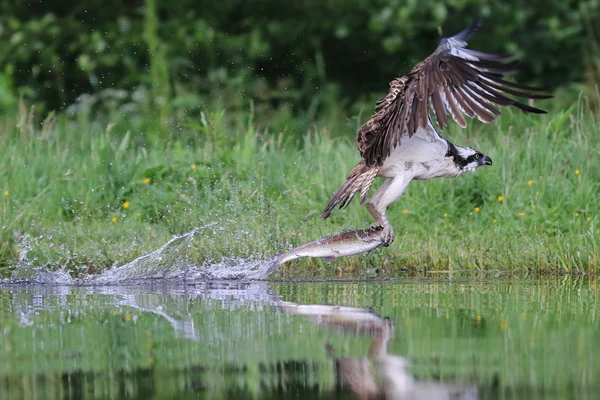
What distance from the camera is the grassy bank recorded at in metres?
8.86

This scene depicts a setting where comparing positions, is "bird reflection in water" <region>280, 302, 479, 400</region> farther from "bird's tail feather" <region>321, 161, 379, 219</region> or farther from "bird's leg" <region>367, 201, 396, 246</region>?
"bird's tail feather" <region>321, 161, 379, 219</region>

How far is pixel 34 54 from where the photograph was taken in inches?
767

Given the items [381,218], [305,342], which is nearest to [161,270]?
[381,218]

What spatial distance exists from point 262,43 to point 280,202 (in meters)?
9.56

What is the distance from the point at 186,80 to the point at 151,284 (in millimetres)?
11324

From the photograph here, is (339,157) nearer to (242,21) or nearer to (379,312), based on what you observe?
(379,312)

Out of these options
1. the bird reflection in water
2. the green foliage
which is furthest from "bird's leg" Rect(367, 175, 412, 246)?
the green foliage

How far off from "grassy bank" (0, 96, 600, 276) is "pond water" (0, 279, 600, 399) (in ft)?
2.76

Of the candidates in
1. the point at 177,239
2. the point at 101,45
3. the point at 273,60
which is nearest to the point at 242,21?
the point at 273,60

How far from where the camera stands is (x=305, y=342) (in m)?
5.80

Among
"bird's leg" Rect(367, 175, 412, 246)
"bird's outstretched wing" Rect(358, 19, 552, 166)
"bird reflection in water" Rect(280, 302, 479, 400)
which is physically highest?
"bird's outstretched wing" Rect(358, 19, 552, 166)

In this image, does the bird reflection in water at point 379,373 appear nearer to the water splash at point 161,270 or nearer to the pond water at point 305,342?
the pond water at point 305,342

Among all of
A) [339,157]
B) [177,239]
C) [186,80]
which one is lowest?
[177,239]

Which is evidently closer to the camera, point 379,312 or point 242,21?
point 379,312
